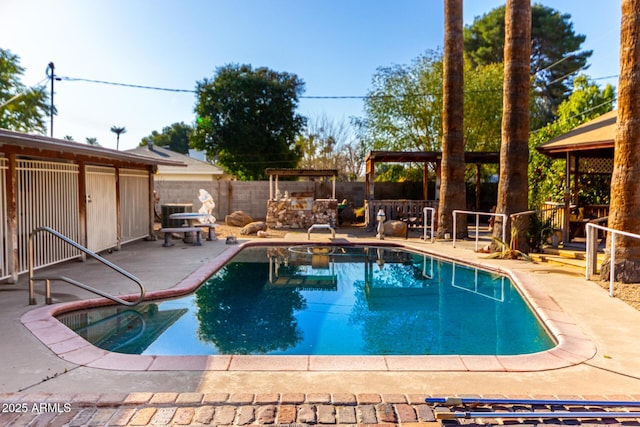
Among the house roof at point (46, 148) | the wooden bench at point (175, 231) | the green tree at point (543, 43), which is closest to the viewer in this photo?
the house roof at point (46, 148)

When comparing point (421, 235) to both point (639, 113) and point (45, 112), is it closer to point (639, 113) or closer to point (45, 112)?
point (639, 113)

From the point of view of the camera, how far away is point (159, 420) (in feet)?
8.93

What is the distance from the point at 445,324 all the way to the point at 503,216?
16.3 feet

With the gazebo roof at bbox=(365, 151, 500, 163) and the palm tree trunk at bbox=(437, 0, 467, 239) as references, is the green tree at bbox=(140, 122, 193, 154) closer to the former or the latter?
the gazebo roof at bbox=(365, 151, 500, 163)

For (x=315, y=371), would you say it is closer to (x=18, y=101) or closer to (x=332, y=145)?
(x=332, y=145)

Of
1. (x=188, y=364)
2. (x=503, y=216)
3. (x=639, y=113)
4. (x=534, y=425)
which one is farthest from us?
(x=503, y=216)

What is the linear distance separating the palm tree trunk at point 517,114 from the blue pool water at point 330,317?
1.99m

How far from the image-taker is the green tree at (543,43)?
2566 cm

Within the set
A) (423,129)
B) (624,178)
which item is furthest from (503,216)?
(423,129)

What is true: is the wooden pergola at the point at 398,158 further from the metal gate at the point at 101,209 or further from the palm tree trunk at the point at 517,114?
the metal gate at the point at 101,209

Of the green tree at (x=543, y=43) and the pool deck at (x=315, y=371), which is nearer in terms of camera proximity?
the pool deck at (x=315, y=371)

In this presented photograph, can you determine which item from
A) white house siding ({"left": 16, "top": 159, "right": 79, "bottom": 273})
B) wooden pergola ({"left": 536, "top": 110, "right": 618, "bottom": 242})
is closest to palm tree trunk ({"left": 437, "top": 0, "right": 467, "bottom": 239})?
wooden pergola ({"left": 536, "top": 110, "right": 618, "bottom": 242})

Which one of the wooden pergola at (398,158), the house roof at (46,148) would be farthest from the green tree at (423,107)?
the house roof at (46,148)

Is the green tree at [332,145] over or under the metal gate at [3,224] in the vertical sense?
over
